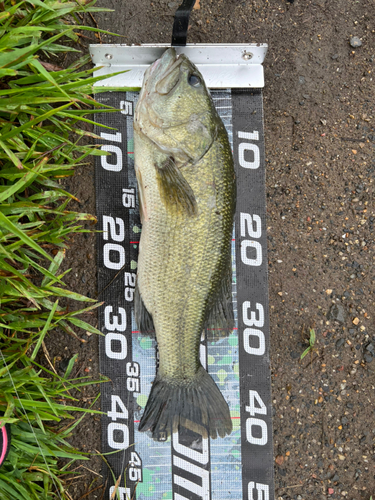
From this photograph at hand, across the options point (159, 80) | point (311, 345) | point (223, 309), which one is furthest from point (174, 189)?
point (311, 345)

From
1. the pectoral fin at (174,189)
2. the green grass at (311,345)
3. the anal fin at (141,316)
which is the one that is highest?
the pectoral fin at (174,189)

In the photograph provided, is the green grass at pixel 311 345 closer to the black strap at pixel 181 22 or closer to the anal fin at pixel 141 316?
the anal fin at pixel 141 316

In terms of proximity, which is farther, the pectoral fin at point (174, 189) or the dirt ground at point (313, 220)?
the dirt ground at point (313, 220)

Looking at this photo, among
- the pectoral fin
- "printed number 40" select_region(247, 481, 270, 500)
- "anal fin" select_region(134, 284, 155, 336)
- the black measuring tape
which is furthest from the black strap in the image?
"printed number 40" select_region(247, 481, 270, 500)

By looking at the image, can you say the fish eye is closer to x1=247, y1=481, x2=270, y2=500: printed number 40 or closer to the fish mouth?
the fish mouth

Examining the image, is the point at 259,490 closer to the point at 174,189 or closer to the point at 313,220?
the point at 313,220

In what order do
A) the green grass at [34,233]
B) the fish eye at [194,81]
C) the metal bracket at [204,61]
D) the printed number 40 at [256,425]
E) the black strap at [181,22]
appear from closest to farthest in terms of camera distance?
the green grass at [34,233], the fish eye at [194,81], the black strap at [181,22], the metal bracket at [204,61], the printed number 40 at [256,425]

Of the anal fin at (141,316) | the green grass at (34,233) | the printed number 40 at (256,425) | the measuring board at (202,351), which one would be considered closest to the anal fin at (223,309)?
the measuring board at (202,351)
